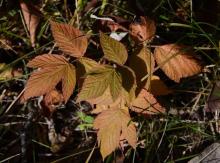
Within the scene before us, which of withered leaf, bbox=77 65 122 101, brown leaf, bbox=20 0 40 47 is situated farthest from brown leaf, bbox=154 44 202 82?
brown leaf, bbox=20 0 40 47

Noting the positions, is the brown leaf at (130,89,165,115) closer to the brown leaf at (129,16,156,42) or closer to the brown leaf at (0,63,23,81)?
the brown leaf at (129,16,156,42)

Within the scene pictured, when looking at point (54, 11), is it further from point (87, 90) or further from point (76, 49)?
point (87, 90)

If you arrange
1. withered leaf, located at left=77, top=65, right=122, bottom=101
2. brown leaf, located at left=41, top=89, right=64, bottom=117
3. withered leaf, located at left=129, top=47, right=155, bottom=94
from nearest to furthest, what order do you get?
withered leaf, located at left=77, top=65, right=122, bottom=101 < withered leaf, located at left=129, top=47, right=155, bottom=94 < brown leaf, located at left=41, top=89, right=64, bottom=117

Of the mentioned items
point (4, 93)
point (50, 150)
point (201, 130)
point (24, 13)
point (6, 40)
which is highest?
point (24, 13)

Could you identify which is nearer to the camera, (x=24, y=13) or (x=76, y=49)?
(x=76, y=49)

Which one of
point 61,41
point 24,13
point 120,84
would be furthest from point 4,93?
point 120,84

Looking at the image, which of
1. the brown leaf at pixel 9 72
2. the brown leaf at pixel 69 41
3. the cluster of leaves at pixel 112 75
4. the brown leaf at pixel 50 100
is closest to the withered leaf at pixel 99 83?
the cluster of leaves at pixel 112 75
